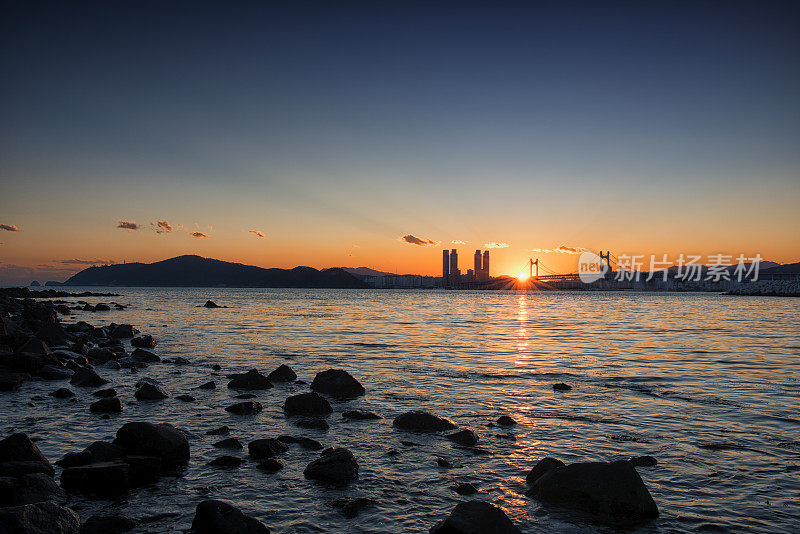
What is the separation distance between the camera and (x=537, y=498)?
7410 millimetres

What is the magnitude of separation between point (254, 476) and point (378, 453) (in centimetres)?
243

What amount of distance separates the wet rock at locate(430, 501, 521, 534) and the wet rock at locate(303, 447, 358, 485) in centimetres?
246

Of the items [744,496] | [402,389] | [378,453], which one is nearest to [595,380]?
[402,389]

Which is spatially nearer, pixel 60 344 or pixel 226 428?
pixel 226 428

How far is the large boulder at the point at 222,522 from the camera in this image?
578 centimetres

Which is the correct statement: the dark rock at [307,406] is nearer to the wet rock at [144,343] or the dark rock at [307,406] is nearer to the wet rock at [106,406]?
the wet rock at [106,406]

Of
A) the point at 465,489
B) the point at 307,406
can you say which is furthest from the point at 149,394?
the point at 465,489

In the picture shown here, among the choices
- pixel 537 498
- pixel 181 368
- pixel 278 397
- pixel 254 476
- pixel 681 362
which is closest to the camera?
pixel 537 498

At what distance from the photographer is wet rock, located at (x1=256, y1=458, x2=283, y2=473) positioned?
838 cm

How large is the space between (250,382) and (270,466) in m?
7.60

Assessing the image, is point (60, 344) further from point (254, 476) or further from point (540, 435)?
point (540, 435)

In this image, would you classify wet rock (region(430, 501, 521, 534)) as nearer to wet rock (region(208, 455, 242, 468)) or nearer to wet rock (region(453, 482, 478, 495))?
wet rock (region(453, 482, 478, 495))

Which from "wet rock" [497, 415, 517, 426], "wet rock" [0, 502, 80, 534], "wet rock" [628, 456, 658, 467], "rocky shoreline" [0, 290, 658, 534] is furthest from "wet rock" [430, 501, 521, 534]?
"wet rock" [497, 415, 517, 426]

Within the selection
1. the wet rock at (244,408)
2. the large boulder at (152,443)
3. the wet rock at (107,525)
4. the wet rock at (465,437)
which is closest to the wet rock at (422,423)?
the wet rock at (465,437)
